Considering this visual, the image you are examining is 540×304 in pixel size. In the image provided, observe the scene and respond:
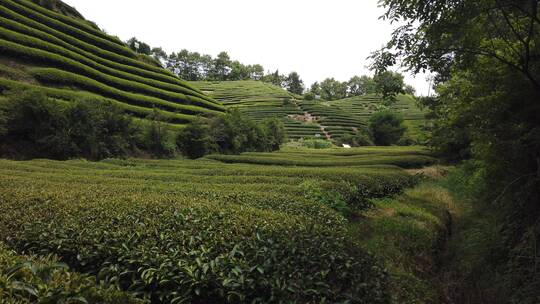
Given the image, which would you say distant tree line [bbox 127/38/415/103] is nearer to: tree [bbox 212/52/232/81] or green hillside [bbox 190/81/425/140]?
tree [bbox 212/52/232/81]

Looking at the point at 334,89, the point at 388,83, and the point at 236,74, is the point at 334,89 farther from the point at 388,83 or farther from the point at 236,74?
the point at 388,83

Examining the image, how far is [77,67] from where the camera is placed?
46.2 meters

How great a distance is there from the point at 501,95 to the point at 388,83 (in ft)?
9.57

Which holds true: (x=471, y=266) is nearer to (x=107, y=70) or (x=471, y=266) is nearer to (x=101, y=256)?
(x=101, y=256)

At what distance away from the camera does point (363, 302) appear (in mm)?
5258

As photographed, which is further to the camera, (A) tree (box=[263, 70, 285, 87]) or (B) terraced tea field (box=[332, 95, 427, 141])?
(A) tree (box=[263, 70, 285, 87])

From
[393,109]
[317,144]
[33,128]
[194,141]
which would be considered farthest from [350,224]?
[393,109]

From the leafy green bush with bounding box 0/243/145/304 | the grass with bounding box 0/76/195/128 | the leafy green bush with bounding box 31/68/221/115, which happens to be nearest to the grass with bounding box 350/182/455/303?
the leafy green bush with bounding box 0/243/145/304

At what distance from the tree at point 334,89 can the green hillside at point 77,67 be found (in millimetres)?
100295

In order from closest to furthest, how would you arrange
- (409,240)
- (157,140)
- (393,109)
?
1. (409,240)
2. (157,140)
3. (393,109)

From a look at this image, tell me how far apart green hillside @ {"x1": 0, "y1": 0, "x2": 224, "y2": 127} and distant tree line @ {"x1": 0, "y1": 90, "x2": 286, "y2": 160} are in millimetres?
3274

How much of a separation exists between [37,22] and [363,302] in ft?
212

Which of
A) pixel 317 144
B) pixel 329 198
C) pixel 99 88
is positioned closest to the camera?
pixel 329 198

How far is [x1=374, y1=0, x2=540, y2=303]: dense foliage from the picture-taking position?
604 cm
